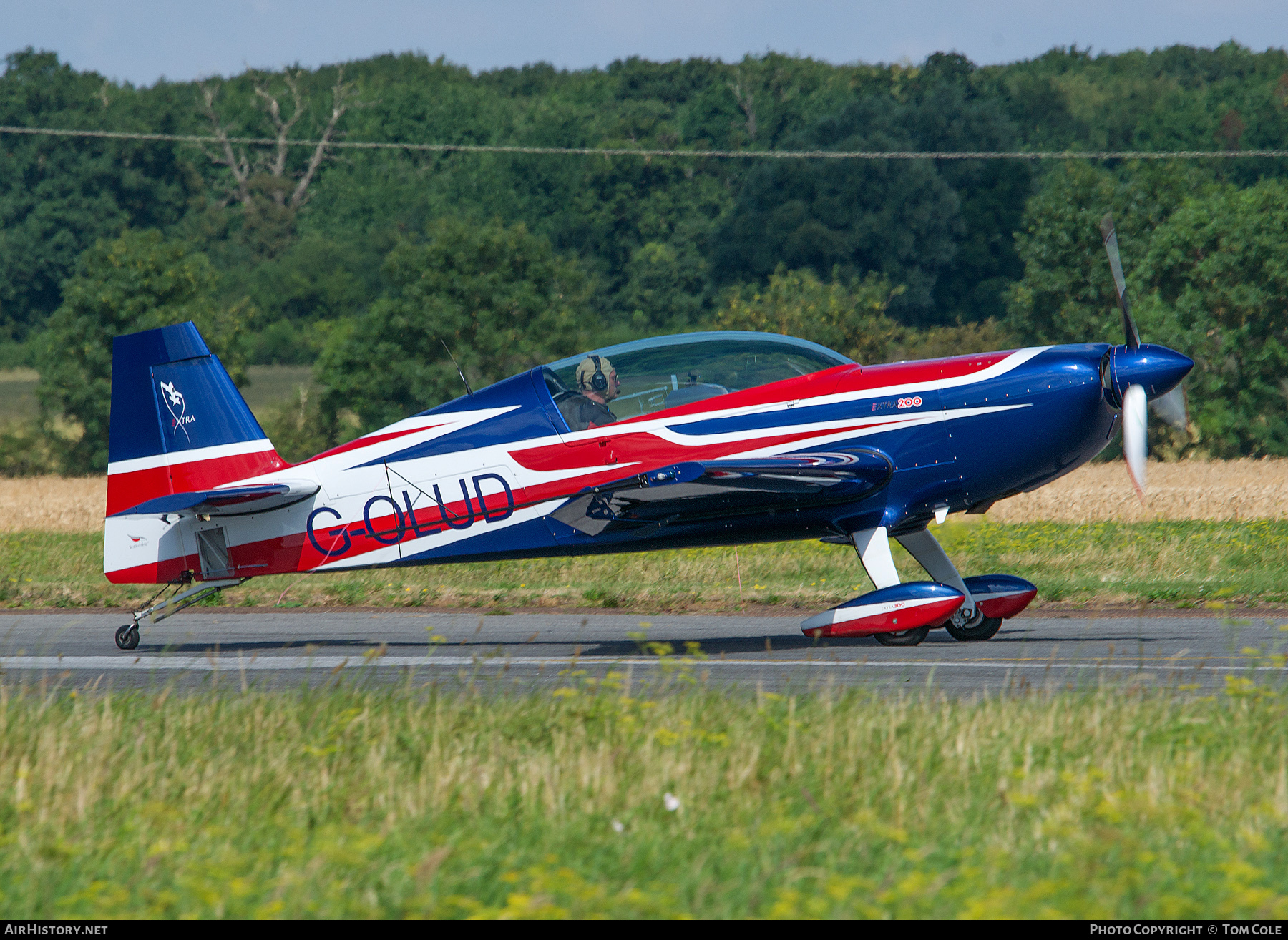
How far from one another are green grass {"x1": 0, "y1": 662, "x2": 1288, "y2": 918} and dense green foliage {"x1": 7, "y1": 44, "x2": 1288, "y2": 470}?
1442 inches

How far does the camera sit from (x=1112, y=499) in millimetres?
24078

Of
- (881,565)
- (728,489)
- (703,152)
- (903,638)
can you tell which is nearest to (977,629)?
(903,638)

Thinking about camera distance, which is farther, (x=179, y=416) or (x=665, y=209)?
(x=665, y=209)

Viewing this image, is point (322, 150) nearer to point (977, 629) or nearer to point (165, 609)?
point (165, 609)

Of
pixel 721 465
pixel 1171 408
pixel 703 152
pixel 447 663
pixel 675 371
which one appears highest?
pixel 703 152

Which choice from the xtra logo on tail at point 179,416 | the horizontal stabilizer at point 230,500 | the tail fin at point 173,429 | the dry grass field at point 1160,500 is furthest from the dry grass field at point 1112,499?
the xtra logo on tail at point 179,416

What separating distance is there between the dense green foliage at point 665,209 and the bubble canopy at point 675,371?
32.6 meters

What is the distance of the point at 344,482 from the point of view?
36.0 feet

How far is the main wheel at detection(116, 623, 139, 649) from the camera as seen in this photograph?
11.2 meters

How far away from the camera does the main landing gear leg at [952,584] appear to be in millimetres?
10836

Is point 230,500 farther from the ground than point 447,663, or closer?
farther from the ground

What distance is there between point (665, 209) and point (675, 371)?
6132 centimetres

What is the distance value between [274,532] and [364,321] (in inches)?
1384

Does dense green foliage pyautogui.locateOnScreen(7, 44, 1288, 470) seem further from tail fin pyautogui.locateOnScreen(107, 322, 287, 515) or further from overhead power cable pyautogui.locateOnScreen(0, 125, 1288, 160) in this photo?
tail fin pyautogui.locateOnScreen(107, 322, 287, 515)
